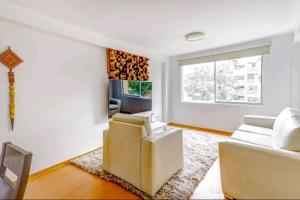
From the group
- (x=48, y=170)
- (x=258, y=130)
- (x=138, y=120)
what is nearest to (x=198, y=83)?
(x=258, y=130)

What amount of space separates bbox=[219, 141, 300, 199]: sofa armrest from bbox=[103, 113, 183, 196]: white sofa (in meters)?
0.55

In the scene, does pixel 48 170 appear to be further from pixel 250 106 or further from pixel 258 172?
pixel 250 106

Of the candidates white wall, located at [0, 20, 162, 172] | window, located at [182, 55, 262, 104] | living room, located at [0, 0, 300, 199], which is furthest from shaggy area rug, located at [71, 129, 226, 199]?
window, located at [182, 55, 262, 104]

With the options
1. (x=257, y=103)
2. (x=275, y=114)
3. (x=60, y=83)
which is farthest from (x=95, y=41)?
(x=275, y=114)

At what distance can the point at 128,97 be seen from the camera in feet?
9.81

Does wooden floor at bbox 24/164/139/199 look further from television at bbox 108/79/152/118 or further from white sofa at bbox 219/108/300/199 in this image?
television at bbox 108/79/152/118

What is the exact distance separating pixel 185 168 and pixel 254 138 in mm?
1036

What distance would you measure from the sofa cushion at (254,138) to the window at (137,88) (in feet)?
6.45

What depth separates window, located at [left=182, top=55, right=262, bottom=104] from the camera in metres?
3.30

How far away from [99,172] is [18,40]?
1.92m

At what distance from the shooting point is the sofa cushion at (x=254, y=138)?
1886mm

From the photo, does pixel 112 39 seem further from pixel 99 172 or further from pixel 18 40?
pixel 99 172

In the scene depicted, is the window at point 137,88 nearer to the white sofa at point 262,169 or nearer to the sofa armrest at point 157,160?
the sofa armrest at point 157,160

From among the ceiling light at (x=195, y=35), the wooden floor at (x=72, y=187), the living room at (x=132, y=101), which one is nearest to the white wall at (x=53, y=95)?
the living room at (x=132, y=101)
